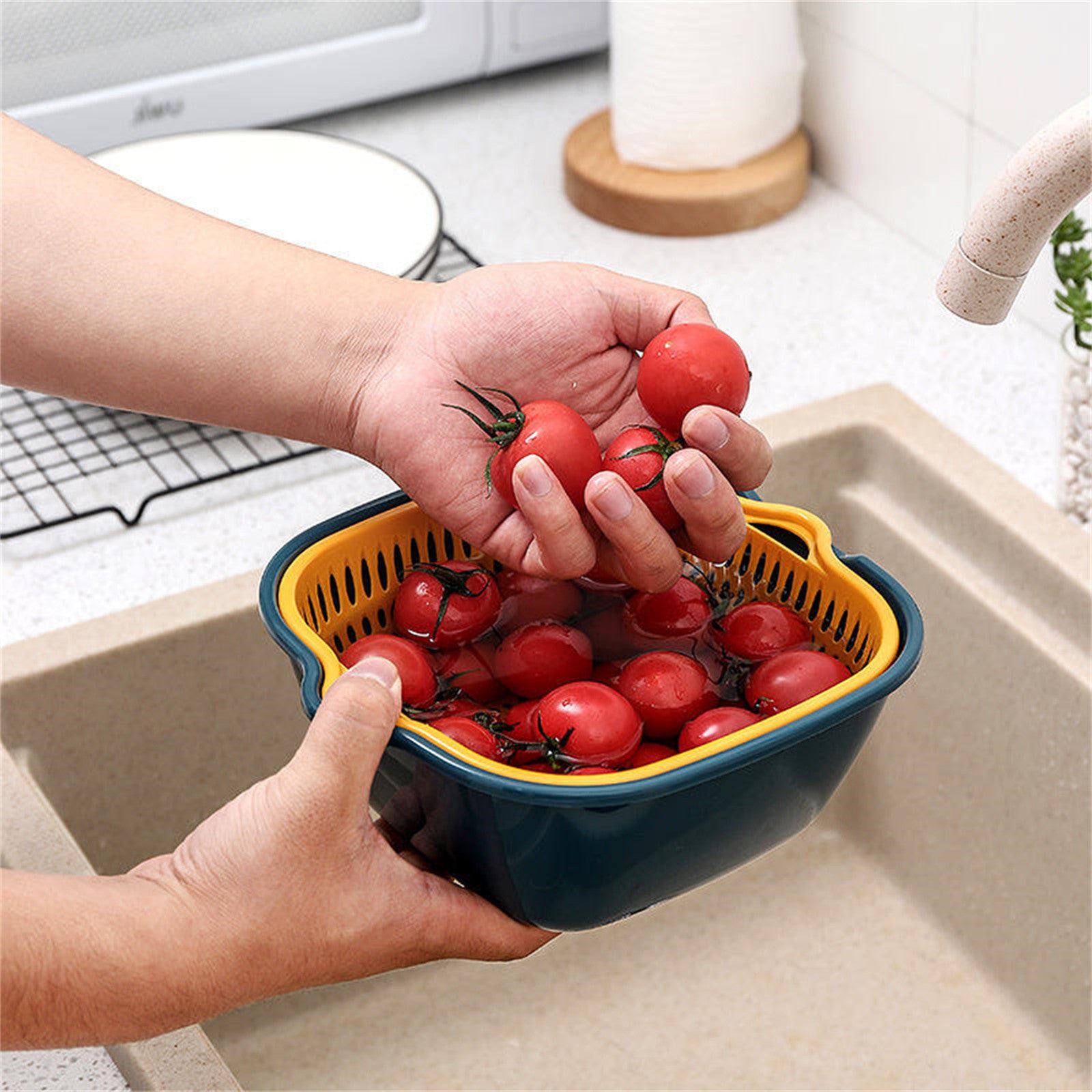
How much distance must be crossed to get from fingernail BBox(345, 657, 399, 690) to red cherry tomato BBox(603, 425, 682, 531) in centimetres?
14

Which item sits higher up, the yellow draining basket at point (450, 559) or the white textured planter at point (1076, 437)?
the yellow draining basket at point (450, 559)

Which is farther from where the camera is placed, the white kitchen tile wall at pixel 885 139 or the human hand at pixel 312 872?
the white kitchen tile wall at pixel 885 139

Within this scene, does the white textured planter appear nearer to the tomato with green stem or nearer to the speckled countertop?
the speckled countertop

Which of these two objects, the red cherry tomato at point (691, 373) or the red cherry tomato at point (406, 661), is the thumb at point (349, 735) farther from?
the red cherry tomato at point (691, 373)

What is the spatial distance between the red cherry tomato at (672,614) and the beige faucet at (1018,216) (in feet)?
0.67

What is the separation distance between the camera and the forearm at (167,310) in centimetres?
81

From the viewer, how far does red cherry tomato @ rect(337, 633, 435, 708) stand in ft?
2.35

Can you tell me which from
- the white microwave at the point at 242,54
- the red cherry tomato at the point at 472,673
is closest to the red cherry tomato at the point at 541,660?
the red cherry tomato at the point at 472,673

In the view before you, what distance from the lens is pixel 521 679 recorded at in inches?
29.3

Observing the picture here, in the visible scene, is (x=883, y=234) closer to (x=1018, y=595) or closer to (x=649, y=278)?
(x=649, y=278)

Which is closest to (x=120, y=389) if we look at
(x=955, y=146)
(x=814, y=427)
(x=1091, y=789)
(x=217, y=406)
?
(x=217, y=406)

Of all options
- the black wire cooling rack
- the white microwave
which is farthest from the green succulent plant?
the white microwave

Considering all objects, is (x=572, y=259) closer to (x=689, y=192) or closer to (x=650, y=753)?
(x=689, y=192)

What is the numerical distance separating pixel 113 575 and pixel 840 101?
72cm
